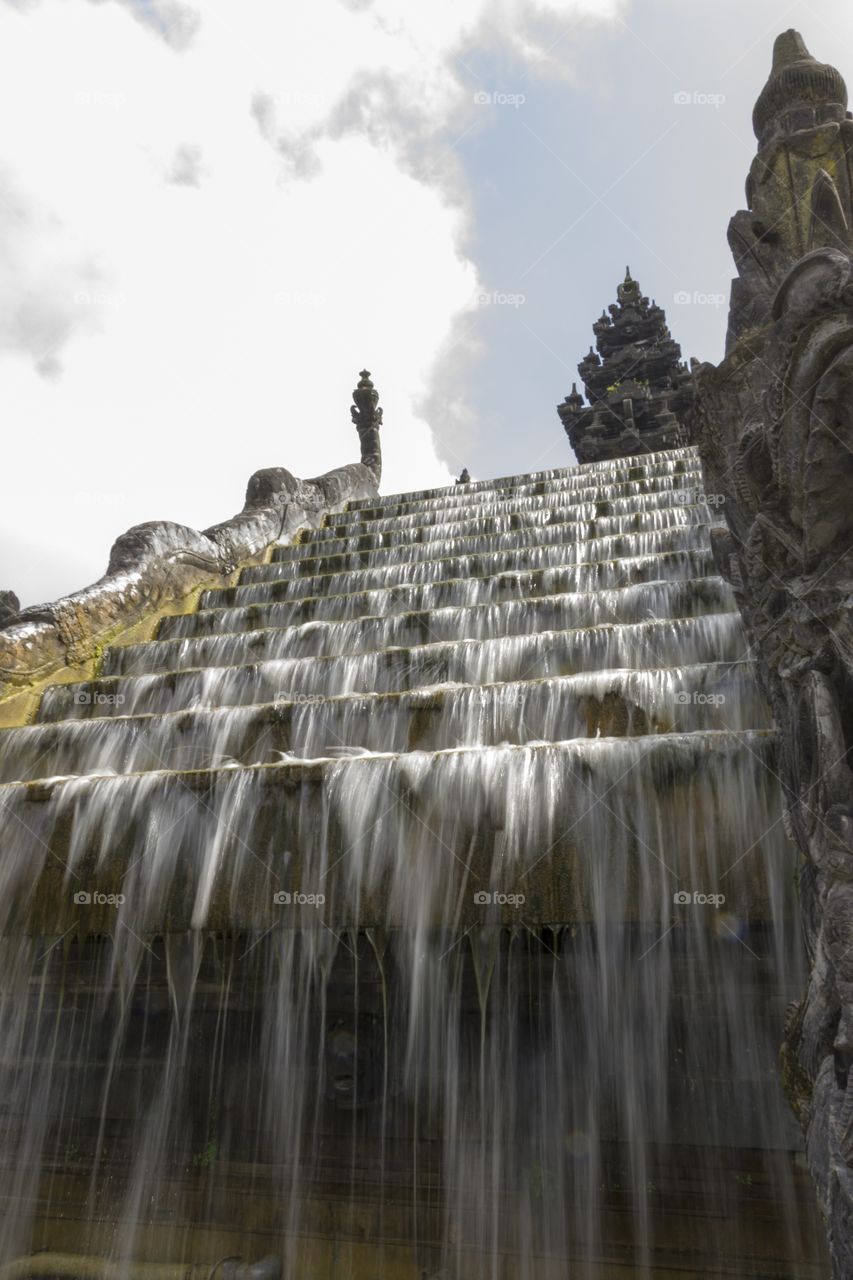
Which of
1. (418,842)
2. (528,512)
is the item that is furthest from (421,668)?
(528,512)

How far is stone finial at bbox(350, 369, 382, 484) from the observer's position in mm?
20938

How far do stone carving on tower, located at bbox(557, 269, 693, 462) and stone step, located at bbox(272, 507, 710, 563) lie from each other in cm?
1700

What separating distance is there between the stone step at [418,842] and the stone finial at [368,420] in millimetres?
16040

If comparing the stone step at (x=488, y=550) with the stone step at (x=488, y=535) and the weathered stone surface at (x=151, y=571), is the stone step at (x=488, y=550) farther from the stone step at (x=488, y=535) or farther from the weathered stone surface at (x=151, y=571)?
the weathered stone surface at (x=151, y=571)

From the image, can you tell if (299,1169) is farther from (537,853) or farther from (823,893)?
(823,893)

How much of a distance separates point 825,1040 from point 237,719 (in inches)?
172

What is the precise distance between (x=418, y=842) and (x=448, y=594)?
16.7 ft

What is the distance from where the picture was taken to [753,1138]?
3.62m

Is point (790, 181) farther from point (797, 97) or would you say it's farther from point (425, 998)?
point (425, 998)

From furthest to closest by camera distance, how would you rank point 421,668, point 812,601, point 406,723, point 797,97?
point 421,668 → point 797,97 → point 406,723 → point 812,601

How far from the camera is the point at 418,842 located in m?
4.25

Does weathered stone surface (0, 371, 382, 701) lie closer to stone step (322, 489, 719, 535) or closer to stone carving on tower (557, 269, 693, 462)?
stone step (322, 489, 719, 535)

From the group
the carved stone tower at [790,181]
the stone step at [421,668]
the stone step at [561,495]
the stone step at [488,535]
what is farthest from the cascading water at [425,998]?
the stone step at [561,495]

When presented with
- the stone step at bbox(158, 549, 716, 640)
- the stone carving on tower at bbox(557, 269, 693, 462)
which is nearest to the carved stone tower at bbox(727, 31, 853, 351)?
the stone step at bbox(158, 549, 716, 640)
